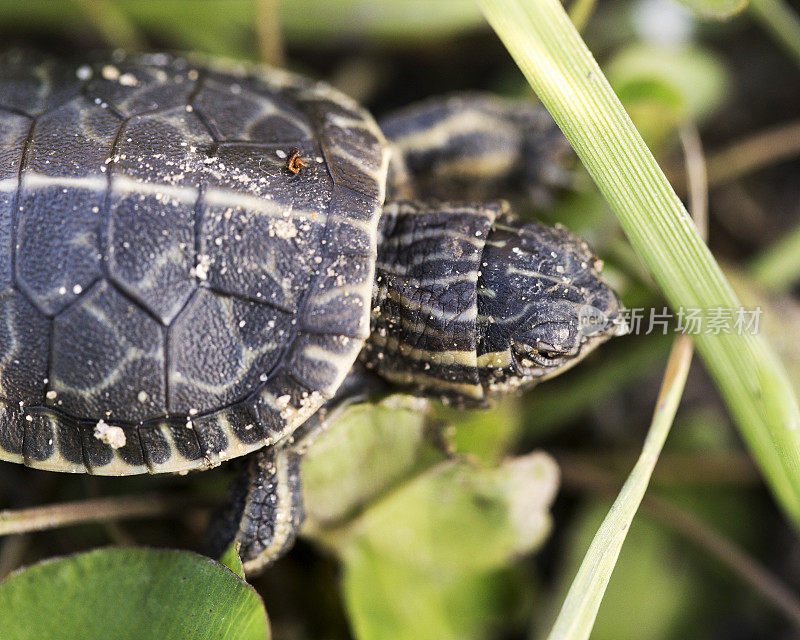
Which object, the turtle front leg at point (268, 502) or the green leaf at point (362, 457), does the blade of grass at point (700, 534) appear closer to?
the green leaf at point (362, 457)

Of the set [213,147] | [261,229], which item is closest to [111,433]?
[261,229]

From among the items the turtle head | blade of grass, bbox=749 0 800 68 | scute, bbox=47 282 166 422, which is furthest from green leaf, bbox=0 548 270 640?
blade of grass, bbox=749 0 800 68

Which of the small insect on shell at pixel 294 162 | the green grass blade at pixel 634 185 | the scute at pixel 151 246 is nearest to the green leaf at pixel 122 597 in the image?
the scute at pixel 151 246

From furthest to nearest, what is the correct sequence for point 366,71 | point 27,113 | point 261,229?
point 366,71 → point 27,113 → point 261,229

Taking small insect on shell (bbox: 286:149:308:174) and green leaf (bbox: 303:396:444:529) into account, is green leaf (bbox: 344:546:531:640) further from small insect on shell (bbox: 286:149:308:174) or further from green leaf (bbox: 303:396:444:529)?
small insect on shell (bbox: 286:149:308:174)

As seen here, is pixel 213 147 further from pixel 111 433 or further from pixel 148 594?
pixel 148 594

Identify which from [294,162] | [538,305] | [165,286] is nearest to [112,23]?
[294,162]
